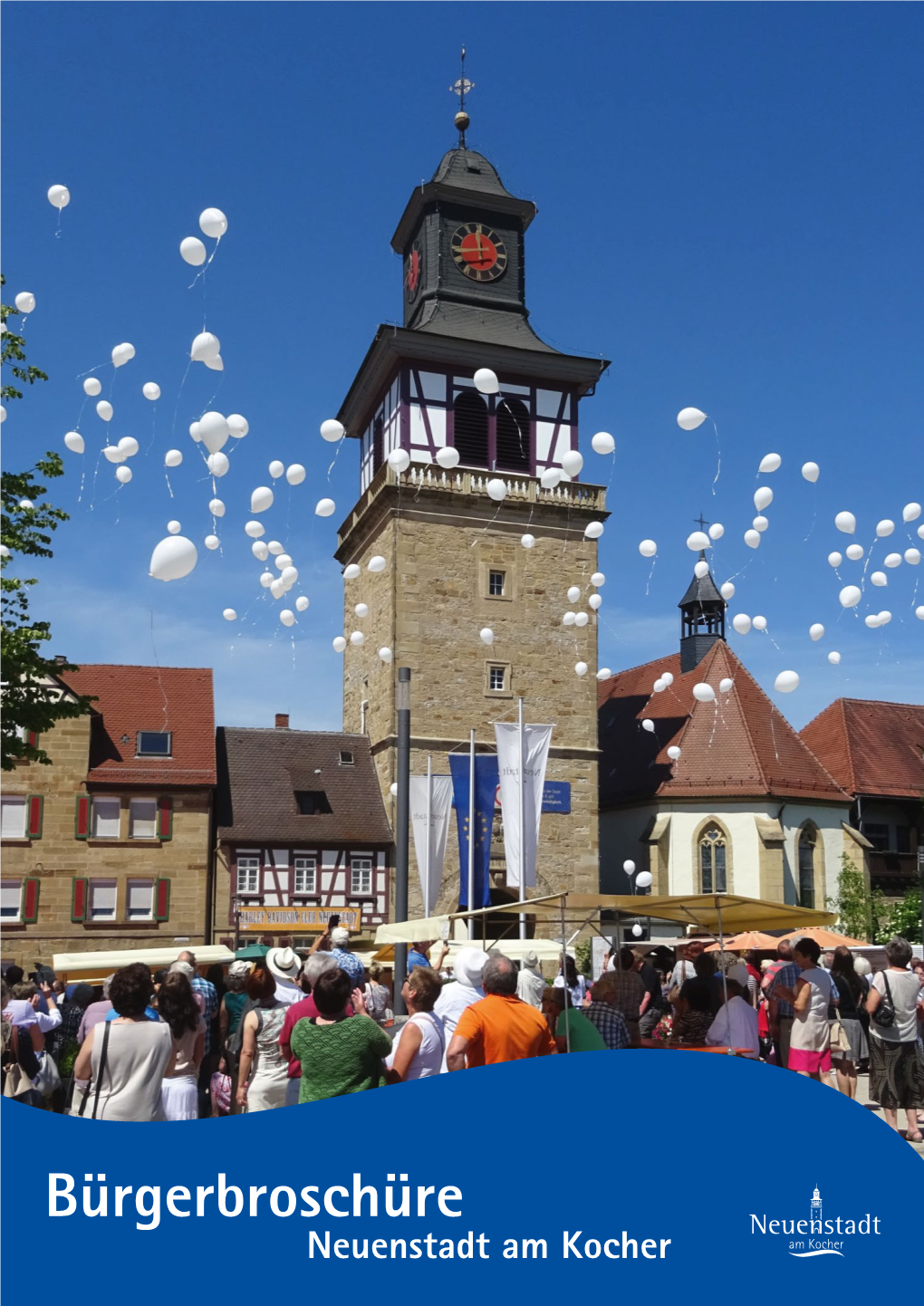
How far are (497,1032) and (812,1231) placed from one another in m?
1.75

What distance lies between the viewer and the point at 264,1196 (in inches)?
228

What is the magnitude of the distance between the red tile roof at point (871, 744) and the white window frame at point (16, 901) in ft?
88.6

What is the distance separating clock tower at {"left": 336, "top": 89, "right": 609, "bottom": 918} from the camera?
36625 mm

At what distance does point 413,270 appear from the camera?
4247 cm

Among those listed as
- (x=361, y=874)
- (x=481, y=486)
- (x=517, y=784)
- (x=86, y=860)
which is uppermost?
(x=481, y=486)

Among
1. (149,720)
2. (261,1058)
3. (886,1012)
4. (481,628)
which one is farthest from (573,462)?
(149,720)

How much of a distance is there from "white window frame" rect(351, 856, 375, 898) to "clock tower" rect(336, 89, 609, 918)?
6.92ft

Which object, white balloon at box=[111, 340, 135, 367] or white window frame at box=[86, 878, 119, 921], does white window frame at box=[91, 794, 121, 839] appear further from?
white balloon at box=[111, 340, 135, 367]

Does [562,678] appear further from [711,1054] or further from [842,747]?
[711,1054]

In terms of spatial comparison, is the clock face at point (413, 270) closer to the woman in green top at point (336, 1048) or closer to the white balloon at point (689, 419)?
the white balloon at point (689, 419)

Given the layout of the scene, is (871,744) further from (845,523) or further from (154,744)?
(845,523)

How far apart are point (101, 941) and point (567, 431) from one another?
67.4 feet

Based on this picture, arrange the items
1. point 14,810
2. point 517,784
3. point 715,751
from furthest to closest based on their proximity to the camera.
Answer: point 715,751 → point 14,810 → point 517,784

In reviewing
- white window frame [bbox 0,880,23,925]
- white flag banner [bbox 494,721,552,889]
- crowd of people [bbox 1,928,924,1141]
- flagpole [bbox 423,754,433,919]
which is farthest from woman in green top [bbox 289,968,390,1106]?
white window frame [bbox 0,880,23,925]
